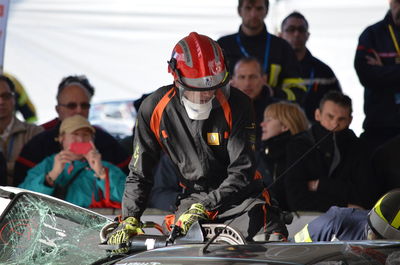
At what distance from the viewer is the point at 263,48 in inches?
343

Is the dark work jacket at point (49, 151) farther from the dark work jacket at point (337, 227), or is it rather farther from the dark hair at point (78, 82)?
the dark work jacket at point (337, 227)

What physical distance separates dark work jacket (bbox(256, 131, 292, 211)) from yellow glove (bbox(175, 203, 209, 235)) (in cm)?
266

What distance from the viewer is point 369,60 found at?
8.45 meters

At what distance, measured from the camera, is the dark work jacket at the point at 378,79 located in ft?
27.5

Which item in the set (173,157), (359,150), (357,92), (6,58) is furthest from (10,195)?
(357,92)

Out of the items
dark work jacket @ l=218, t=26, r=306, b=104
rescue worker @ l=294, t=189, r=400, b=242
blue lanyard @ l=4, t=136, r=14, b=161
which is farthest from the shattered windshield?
dark work jacket @ l=218, t=26, r=306, b=104

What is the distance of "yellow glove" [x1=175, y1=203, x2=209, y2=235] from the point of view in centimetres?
497

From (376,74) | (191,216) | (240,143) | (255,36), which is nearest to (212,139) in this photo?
(240,143)

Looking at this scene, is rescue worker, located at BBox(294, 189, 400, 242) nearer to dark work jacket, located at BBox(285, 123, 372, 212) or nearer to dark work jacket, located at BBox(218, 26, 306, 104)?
dark work jacket, located at BBox(285, 123, 372, 212)

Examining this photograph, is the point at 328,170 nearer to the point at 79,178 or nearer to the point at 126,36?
the point at 79,178

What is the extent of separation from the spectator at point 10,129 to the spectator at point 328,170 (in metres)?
2.32

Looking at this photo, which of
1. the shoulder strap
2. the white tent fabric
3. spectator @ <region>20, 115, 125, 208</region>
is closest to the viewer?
the shoulder strap

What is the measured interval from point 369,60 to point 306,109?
1.18 m

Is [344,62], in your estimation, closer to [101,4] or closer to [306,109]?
[306,109]
